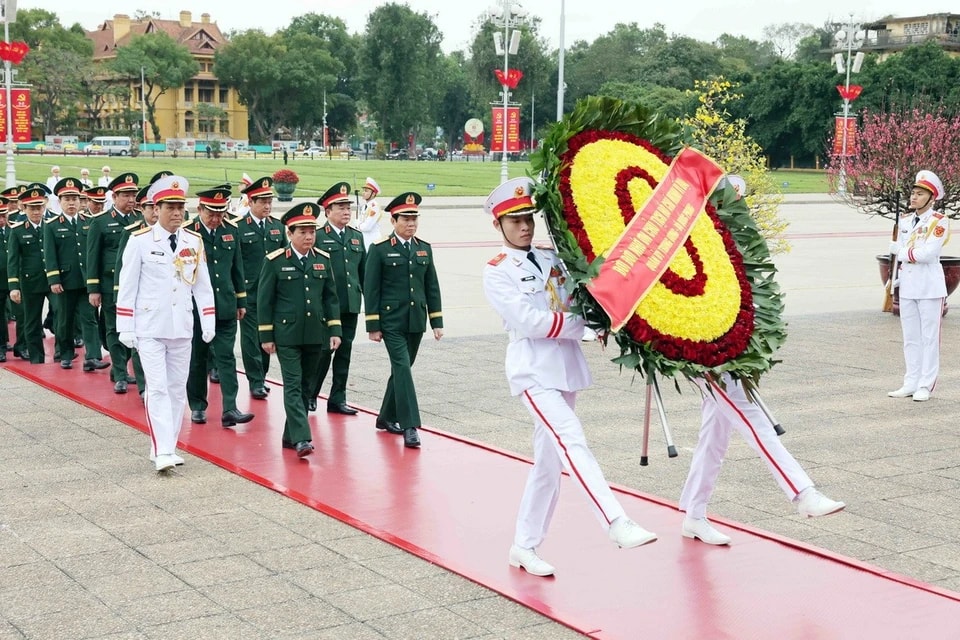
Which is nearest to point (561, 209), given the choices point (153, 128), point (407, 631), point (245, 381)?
point (407, 631)

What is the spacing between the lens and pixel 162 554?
246 inches

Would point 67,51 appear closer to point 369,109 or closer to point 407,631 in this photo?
point 369,109

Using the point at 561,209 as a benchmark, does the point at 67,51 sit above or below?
above

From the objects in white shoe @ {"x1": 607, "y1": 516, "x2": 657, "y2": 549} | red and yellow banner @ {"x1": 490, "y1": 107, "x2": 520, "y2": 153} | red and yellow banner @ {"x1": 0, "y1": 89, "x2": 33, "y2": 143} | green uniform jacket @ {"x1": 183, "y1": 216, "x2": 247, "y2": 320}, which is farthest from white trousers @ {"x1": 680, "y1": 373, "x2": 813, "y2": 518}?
red and yellow banner @ {"x1": 490, "y1": 107, "x2": 520, "y2": 153}

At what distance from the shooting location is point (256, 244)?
11.0 meters

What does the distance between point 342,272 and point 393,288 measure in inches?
62.4

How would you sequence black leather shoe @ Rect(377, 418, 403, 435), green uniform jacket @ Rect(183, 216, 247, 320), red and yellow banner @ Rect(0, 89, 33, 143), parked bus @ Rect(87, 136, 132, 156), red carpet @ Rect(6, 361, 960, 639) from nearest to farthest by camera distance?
red carpet @ Rect(6, 361, 960, 639) < black leather shoe @ Rect(377, 418, 403, 435) < green uniform jacket @ Rect(183, 216, 247, 320) < red and yellow banner @ Rect(0, 89, 33, 143) < parked bus @ Rect(87, 136, 132, 156)

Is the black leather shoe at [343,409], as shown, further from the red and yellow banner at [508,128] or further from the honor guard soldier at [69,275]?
the red and yellow banner at [508,128]

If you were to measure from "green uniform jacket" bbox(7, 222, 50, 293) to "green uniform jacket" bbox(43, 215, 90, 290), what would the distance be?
0.37 meters

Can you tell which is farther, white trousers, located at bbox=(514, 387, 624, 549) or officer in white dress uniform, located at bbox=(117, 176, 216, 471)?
officer in white dress uniform, located at bbox=(117, 176, 216, 471)

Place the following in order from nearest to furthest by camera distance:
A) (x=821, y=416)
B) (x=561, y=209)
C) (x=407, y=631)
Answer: (x=407, y=631) → (x=561, y=209) → (x=821, y=416)

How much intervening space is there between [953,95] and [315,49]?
63961mm

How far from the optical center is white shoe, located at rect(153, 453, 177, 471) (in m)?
7.95

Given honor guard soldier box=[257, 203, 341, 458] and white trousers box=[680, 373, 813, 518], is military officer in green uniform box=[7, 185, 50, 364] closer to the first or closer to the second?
honor guard soldier box=[257, 203, 341, 458]
